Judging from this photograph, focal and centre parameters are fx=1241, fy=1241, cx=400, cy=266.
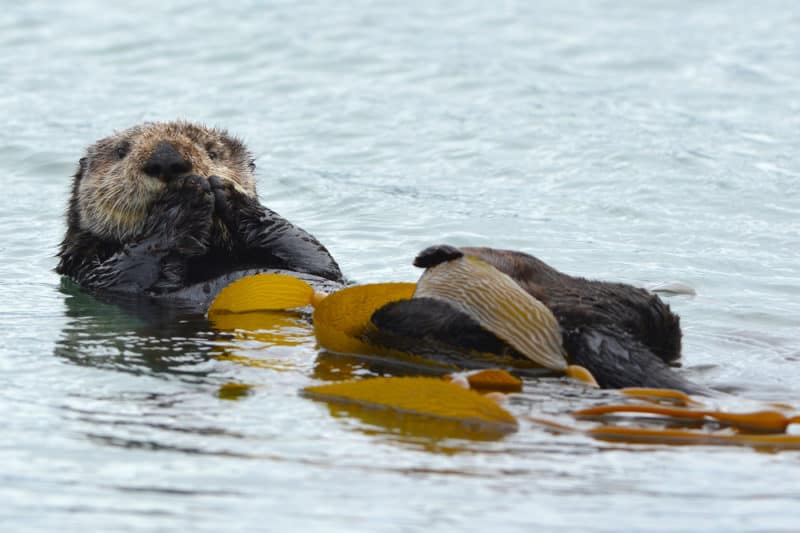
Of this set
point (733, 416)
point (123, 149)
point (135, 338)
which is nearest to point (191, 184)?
point (123, 149)

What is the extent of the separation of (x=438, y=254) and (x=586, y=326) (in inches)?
21.7

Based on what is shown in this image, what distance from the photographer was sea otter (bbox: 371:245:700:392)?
386cm

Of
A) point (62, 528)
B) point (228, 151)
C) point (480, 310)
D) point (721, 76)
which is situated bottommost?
point (62, 528)

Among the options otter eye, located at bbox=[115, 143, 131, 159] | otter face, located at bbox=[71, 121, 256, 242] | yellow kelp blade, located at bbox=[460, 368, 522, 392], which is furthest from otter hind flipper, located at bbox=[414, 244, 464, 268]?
otter eye, located at bbox=[115, 143, 131, 159]

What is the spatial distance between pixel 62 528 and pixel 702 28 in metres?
13.5

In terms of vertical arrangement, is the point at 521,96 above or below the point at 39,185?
above

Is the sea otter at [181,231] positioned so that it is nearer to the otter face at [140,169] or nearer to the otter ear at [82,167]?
the otter face at [140,169]

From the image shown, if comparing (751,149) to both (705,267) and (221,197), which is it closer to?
(705,267)

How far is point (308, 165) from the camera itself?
9.94 m

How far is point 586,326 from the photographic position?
3.94 m

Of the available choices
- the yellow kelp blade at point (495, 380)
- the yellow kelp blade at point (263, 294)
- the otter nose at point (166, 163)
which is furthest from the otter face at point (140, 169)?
the yellow kelp blade at point (495, 380)

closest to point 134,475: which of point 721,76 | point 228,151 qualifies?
point 228,151

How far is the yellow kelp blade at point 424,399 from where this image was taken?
3609 mm

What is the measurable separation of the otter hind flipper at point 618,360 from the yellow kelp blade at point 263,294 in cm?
138
